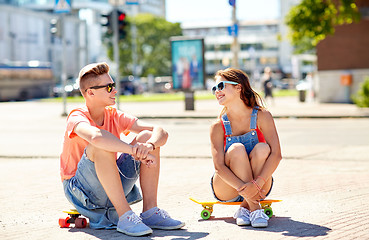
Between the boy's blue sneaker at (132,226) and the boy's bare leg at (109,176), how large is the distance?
6 centimetres

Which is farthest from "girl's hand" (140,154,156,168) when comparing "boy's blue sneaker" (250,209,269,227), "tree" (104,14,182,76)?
"tree" (104,14,182,76)

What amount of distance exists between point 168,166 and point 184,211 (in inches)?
144

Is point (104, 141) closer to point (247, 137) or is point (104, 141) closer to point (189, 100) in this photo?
point (247, 137)

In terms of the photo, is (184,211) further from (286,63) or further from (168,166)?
(286,63)

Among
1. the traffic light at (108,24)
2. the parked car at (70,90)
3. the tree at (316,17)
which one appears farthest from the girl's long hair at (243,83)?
the parked car at (70,90)

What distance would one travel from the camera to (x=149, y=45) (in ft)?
293

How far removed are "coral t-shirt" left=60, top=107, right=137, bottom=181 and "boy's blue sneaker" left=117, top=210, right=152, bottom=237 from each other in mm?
601

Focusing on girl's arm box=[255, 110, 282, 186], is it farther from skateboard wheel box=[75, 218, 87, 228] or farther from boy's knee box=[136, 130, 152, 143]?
skateboard wheel box=[75, 218, 87, 228]

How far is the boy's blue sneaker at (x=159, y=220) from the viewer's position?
4996 mm

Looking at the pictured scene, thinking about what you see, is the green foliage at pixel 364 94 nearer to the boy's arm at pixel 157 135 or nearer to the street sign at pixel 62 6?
the street sign at pixel 62 6

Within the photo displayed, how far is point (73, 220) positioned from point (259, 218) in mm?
1467

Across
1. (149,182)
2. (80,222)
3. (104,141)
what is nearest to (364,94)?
(149,182)

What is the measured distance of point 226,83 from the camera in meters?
5.35

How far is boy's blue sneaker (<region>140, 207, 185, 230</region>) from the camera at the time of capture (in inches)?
197
